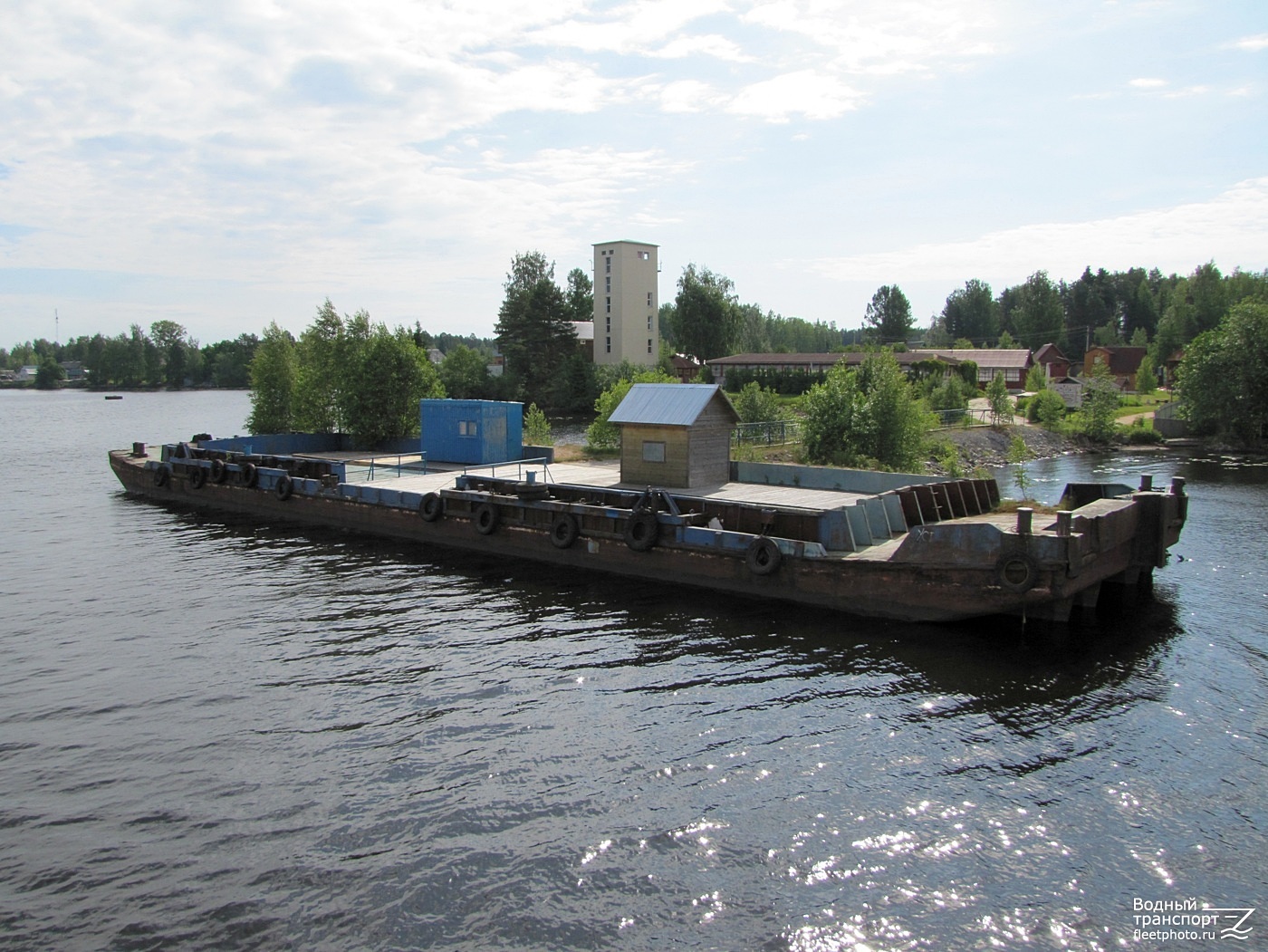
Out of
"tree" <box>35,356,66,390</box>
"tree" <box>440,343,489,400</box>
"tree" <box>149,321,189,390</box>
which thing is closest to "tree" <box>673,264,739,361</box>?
"tree" <box>440,343,489,400</box>

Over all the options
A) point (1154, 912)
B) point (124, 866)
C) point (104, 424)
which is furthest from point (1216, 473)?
point (104, 424)

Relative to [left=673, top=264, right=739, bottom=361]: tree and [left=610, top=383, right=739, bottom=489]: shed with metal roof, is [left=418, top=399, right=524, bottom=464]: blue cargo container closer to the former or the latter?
[left=610, top=383, right=739, bottom=489]: shed with metal roof

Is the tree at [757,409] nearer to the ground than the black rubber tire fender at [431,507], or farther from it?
farther from it

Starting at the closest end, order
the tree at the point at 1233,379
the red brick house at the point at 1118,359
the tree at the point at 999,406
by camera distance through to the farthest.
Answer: the tree at the point at 1233,379 → the tree at the point at 999,406 → the red brick house at the point at 1118,359

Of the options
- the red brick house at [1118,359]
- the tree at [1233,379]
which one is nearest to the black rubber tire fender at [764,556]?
the tree at [1233,379]

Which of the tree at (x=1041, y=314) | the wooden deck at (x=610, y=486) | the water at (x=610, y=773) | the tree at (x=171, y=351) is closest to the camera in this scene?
the water at (x=610, y=773)

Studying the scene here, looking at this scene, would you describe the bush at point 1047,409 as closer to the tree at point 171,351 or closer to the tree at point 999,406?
the tree at point 999,406

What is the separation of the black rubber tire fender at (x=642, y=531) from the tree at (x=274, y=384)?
3591cm

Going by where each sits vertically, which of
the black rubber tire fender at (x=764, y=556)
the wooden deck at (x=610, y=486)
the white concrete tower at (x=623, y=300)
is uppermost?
the white concrete tower at (x=623, y=300)

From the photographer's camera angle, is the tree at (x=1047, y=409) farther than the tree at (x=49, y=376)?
No

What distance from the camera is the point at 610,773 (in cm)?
1177

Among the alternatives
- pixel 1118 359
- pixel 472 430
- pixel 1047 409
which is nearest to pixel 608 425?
pixel 472 430

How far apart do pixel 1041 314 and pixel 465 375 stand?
87251 mm

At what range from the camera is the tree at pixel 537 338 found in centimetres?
8912
